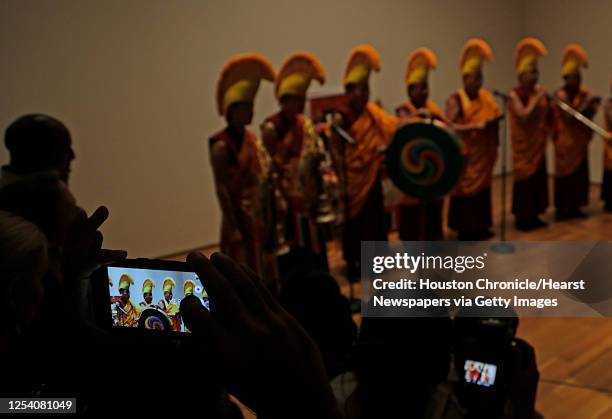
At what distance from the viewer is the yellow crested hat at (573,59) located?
18.7ft

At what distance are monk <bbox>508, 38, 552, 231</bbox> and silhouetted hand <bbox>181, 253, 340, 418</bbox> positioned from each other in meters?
5.63

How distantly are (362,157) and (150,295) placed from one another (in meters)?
4.10

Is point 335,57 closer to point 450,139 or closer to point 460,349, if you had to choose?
point 450,139

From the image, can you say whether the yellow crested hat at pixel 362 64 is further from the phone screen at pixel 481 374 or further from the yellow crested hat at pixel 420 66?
the phone screen at pixel 481 374

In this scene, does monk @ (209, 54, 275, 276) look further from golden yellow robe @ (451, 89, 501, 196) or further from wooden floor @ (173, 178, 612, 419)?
golden yellow robe @ (451, 89, 501, 196)

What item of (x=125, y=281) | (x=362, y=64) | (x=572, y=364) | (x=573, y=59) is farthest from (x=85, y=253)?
(x=573, y=59)

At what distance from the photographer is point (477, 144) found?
5.61 metres

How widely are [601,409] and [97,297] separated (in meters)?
1.90

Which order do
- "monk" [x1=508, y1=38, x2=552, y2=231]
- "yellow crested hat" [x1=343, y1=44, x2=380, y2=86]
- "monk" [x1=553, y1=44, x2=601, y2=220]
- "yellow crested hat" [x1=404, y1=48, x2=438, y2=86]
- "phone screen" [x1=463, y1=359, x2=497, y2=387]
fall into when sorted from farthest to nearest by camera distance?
1. "monk" [x1=553, y1=44, x2=601, y2=220]
2. "monk" [x1=508, y1=38, x2=552, y2=231]
3. "yellow crested hat" [x1=404, y1=48, x2=438, y2=86]
4. "yellow crested hat" [x1=343, y1=44, x2=380, y2=86]
5. "phone screen" [x1=463, y1=359, x2=497, y2=387]

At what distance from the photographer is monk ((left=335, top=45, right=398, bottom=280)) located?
4617mm

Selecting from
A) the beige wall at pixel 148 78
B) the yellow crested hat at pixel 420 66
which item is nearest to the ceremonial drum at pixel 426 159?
the yellow crested hat at pixel 420 66

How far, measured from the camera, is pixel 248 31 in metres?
5.96

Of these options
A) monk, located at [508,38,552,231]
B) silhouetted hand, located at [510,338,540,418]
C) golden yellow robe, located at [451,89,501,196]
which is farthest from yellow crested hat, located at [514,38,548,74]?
silhouetted hand, located at [510,338,540,418]

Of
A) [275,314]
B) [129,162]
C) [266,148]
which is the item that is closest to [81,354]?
[275,314]
